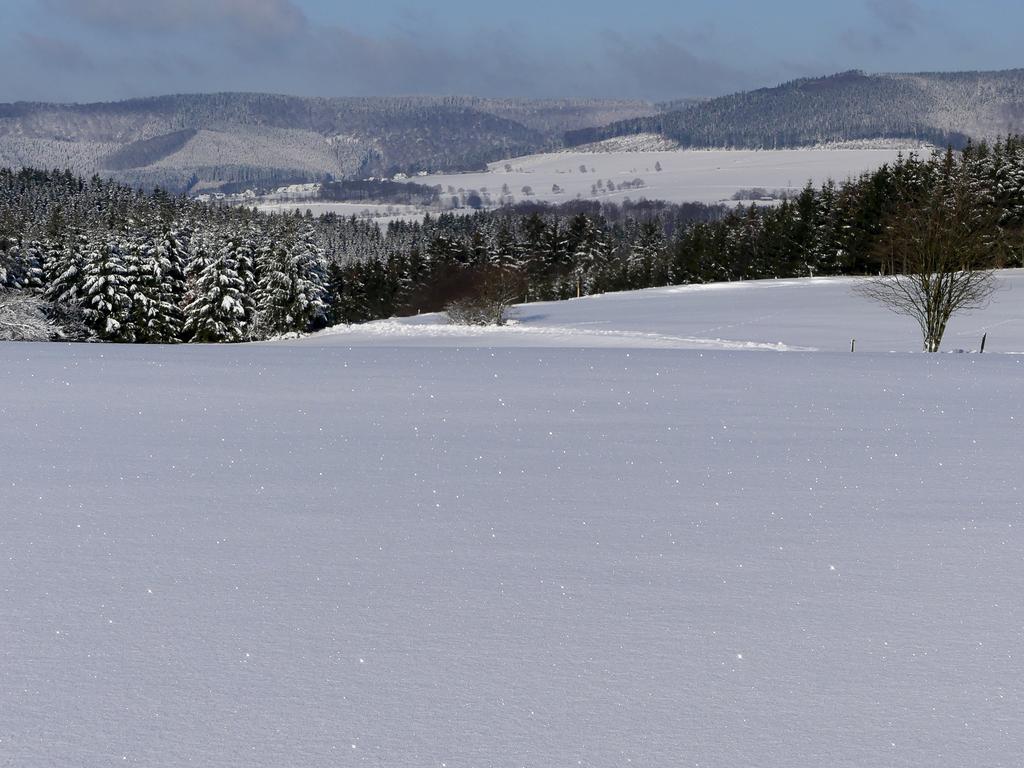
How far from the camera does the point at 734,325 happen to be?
4888cm

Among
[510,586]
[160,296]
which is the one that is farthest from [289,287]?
[510,586]

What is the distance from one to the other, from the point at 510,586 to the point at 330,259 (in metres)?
67.3

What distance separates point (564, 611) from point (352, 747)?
1.73 meters

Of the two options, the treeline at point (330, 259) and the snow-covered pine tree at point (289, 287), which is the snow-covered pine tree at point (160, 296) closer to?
the treeline at point (330, 259)

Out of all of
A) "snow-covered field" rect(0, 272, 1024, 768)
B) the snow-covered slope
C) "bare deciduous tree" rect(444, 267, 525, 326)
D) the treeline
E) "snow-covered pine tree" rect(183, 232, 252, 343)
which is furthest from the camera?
"snow-covered pine tree" rect(183, 232, 252, 343)

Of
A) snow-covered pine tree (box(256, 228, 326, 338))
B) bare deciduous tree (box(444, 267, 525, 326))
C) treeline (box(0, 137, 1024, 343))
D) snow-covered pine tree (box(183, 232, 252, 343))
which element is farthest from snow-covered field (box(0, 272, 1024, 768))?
snow-covered pine tree (box(256, 228, 326, 338))

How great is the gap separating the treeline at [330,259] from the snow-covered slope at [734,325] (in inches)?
229

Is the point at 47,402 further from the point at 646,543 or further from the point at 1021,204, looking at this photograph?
the point at 1021,204

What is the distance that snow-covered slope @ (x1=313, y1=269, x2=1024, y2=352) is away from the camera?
139 ft

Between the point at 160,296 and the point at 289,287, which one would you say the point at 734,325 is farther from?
the point at 160,296

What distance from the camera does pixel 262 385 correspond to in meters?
15.4

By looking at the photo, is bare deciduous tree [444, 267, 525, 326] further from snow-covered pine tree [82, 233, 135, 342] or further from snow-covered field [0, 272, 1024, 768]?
snow-covered field [0, 272, 1024, 768]

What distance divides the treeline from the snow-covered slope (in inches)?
229

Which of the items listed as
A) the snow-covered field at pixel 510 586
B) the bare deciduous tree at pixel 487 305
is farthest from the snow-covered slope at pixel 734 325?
the snow-covered field at pixel 510 586
